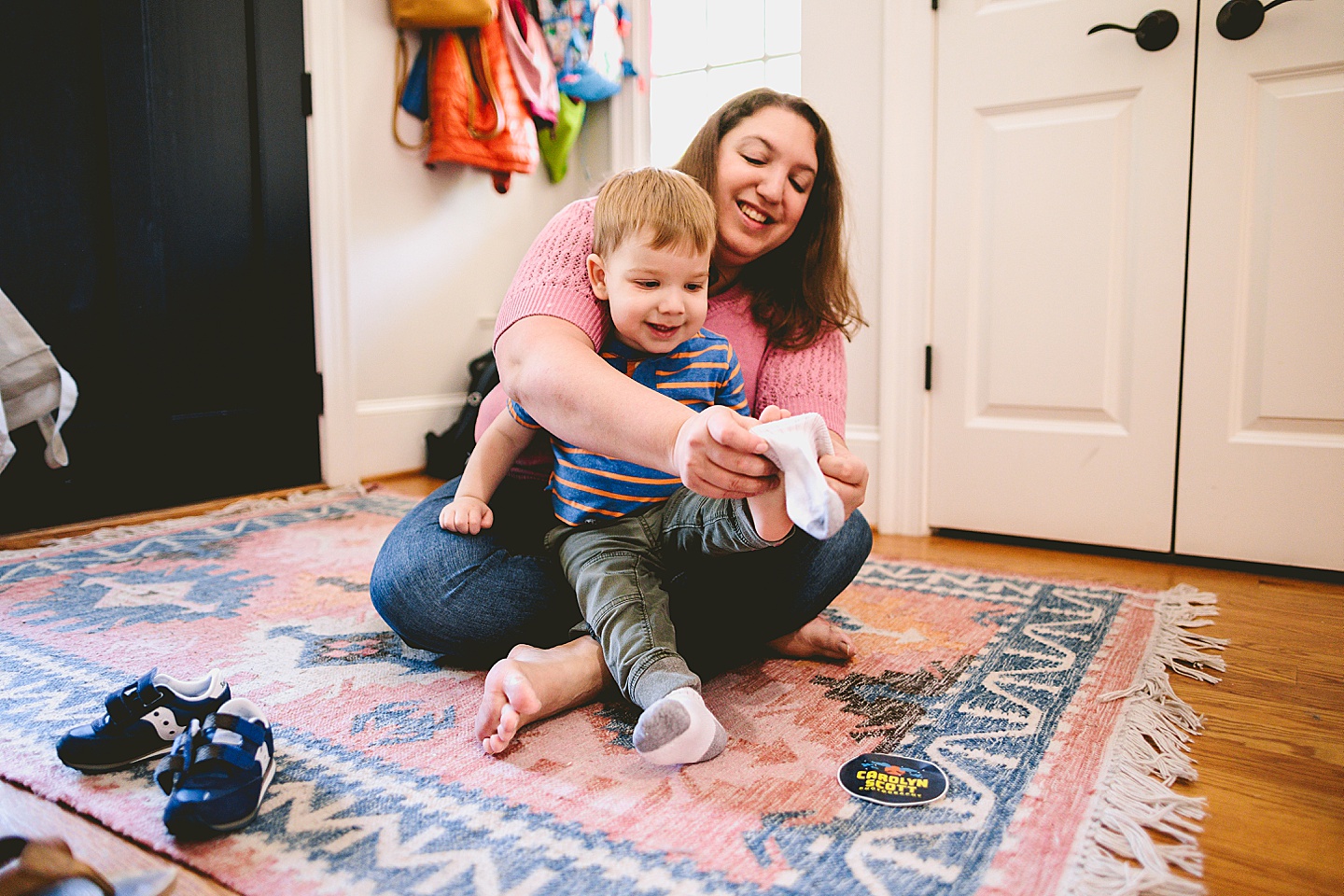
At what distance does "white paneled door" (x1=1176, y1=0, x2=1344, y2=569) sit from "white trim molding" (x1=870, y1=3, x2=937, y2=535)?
21.4 inches

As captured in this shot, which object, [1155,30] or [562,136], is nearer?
[1155,30]

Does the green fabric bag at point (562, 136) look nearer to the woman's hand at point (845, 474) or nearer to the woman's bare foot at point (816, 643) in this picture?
the woman's bare foot at point (816, 643)

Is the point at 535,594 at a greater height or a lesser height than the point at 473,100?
lesser

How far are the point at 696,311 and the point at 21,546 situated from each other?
5.14ft

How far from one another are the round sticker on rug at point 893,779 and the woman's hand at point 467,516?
0.53 meters

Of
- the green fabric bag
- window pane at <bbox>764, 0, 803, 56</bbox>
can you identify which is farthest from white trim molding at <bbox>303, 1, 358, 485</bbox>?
window pane at <bbox>764, 0, 803, 56</bbox>

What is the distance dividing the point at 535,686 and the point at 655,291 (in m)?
0.45

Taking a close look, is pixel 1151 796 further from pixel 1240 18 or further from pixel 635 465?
pixel 1240 18

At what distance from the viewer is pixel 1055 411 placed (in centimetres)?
198

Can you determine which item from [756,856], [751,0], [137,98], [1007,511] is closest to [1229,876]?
[756,856]

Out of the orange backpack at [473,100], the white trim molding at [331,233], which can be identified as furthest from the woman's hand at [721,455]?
the orange backpack at [473,100]

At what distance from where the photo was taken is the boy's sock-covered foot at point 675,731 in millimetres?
846

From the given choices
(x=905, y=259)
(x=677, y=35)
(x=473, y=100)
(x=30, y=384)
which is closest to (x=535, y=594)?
(x=30, y=384)

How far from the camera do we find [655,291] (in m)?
0.99
